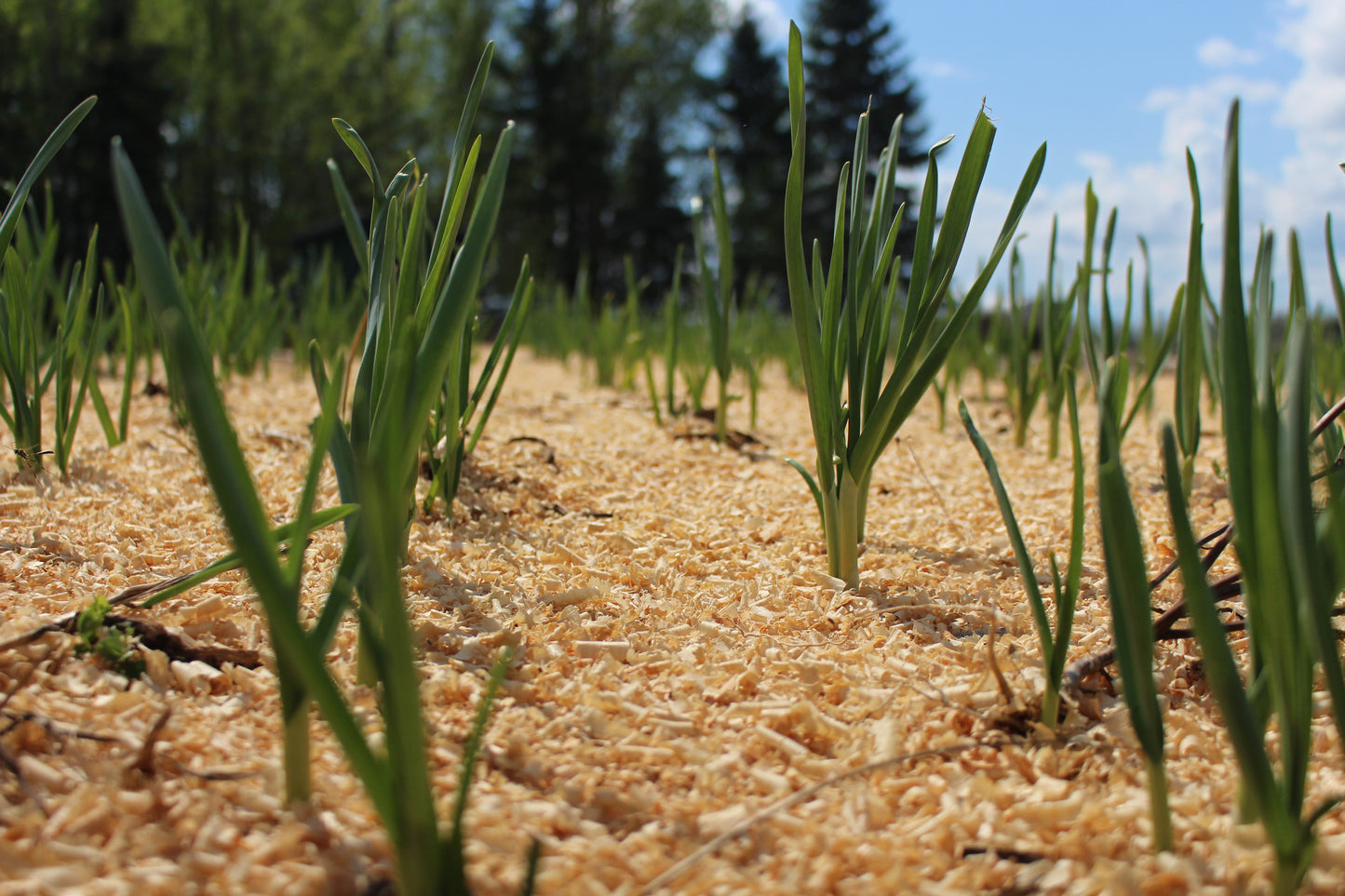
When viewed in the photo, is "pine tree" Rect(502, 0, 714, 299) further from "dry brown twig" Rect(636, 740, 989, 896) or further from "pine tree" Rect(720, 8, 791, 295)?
"dry brown twig" Rect(636, 740, 989, 896)

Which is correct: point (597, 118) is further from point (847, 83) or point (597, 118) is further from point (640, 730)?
point (640, 730)

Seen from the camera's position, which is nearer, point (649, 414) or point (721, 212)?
point (721, 212)

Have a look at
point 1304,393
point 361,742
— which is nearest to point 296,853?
point 361,742

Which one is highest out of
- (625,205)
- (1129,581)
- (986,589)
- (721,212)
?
(625,205)

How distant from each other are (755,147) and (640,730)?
47.7ft

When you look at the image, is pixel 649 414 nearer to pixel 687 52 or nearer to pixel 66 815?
pixel 66 815

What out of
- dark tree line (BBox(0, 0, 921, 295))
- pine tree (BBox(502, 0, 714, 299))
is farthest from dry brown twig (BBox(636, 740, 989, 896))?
pine tree (BBox(502, 0, 714, 299))

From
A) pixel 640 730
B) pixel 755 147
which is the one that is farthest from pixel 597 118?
pixel 640 730

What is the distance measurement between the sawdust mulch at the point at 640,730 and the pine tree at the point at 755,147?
1238cm

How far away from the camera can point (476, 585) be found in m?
0.81

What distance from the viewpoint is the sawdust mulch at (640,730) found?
17.3 inches

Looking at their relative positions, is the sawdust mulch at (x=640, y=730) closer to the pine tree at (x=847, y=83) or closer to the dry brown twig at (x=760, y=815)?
the dry brown twig at (x=760, y=815)

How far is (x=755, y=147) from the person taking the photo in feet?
46.2

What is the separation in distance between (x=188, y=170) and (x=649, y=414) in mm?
9973
